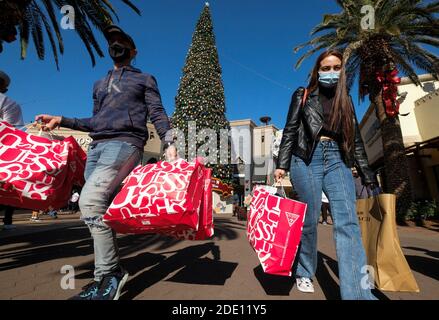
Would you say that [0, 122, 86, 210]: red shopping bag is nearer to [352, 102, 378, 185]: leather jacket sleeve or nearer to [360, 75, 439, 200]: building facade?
[352, 102, 378, 185]: leather jacket sleeve

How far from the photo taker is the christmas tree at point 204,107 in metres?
20.5

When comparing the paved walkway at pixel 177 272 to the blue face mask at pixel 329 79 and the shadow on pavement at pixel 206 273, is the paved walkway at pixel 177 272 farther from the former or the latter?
the blue face mask at pixel 329 79

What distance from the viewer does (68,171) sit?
8.06 feet

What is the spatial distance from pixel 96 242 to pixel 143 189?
60 centimetres

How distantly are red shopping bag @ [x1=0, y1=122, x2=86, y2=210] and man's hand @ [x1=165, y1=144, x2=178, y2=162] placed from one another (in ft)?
2.93

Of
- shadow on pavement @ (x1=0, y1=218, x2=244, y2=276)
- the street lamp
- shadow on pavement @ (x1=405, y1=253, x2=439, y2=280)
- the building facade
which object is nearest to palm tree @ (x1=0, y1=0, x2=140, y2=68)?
shadow on pavement @ (x1=0, y1=218, x2=244, y2=276)

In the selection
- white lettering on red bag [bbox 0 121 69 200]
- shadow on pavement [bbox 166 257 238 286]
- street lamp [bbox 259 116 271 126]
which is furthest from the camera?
street lamp [bbox 259 116 271 126]

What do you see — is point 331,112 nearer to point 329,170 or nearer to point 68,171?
point 329,170

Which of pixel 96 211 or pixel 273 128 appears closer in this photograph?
pixel 96 211

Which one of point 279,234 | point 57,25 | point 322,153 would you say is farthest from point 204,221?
point 57,25

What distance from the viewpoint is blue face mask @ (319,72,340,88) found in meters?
2.51

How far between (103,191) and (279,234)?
1.35 m
